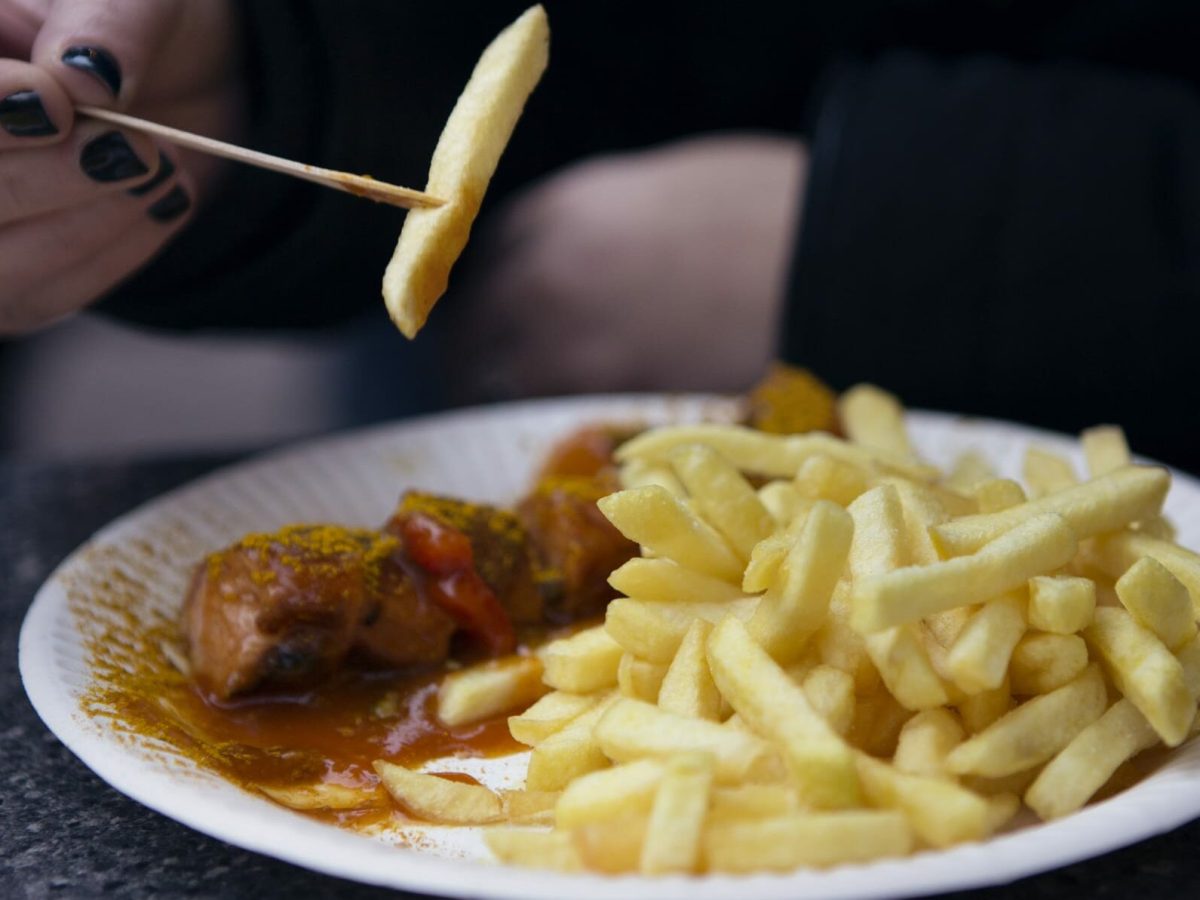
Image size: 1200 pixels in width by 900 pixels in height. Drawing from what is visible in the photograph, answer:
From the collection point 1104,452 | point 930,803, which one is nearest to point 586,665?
point 930,803

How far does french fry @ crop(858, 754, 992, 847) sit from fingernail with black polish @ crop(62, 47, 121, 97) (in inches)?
55.4

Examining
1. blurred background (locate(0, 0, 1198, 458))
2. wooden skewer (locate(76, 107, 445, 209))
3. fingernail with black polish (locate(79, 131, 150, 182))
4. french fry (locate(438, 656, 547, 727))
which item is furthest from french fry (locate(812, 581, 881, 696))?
blurred background (locate(0, 0, 1198, 458))

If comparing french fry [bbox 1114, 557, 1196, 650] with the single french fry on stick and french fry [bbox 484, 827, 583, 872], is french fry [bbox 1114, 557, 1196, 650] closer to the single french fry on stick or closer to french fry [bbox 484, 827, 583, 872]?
french fry [bbox 484, 827, 583, 872]

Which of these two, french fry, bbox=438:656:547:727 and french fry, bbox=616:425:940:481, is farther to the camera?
french fry, bbox=616:425:940:481

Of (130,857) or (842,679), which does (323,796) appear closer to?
(130,857)

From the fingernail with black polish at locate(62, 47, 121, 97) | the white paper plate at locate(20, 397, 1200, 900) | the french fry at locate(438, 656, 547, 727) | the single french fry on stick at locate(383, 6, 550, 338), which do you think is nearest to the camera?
the white paper plate at locate(20, 397, 1200, 900)

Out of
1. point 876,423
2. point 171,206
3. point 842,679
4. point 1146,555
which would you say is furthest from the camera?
Result: point 876,423

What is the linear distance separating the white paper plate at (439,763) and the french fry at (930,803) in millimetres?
21

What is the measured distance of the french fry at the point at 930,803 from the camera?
4.06 ft

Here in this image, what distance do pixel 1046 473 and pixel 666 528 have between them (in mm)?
799

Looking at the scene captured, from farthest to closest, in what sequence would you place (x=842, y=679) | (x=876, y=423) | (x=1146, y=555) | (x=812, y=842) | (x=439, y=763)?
(x=876, y=423) → (x=439, y=763) → (x=1146, y=555) → (x=842, y=679) → (x=812, y=842)

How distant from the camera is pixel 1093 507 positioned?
169cm

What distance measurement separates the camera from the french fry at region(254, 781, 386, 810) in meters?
1.60

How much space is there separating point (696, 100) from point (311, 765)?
9.22 ft
